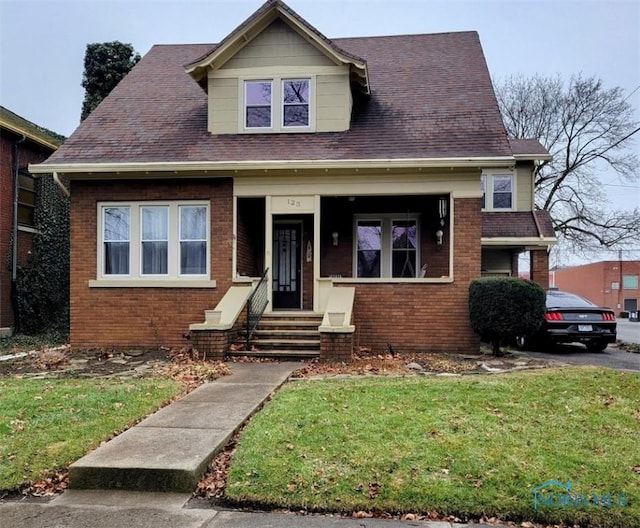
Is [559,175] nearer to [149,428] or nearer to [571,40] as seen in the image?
[571,40]

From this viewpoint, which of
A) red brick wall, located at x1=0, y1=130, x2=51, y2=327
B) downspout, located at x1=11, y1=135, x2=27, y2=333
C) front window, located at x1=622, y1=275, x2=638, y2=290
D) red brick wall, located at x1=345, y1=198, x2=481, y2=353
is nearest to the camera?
red brick wall, located at x1=345, y1=198, x2=481, y2=353

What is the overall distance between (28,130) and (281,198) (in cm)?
1088

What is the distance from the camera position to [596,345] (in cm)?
1262

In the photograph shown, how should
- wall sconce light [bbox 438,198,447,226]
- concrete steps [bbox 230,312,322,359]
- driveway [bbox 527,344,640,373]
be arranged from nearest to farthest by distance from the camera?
concrete steps [bbox 230,312,322,359], driveway [bbox 527,344,640,373], wall sconce light [bbox 438,198,447,226]

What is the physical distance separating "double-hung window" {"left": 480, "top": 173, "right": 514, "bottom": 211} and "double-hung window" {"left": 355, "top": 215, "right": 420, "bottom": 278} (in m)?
6.37

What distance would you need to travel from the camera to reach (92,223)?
452 inches

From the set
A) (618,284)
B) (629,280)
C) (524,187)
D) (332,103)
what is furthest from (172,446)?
(629,280)

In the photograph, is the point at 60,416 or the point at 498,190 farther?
the point at 498,190

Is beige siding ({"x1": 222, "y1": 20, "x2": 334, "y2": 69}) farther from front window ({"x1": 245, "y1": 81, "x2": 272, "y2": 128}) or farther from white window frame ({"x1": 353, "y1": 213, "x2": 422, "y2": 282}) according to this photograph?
white window frame ({"x1": 353, "y1": 213, "x2": 422, "y2": 282})

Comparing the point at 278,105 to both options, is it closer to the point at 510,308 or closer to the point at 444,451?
the point at 510,308

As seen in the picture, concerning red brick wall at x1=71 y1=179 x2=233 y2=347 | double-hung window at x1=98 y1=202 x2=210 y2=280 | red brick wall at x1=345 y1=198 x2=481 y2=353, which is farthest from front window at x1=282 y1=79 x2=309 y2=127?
red brick wall at x1=345 y1=198 x2=481 y2=353

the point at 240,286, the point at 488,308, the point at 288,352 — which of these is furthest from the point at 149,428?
the point at 488,308

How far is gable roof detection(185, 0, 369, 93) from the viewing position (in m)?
11.5

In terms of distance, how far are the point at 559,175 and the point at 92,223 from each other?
27828 mm
